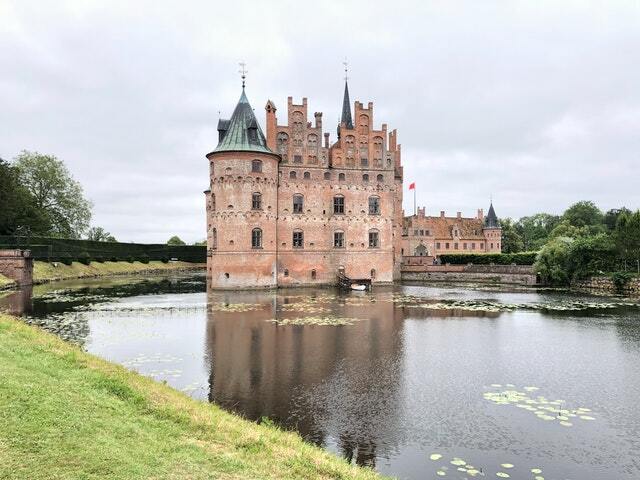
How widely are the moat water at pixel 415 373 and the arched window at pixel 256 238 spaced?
11235 millimetres

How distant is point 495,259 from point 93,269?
43.4 metres

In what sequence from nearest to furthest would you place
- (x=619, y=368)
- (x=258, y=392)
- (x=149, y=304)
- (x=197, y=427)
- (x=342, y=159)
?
(x=197, y=427) → (x=258, y=392) → (x=619, y=368) → (x=149, y=304) → (x=342, y=159)

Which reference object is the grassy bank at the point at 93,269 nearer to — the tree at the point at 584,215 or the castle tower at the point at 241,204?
the castle tower at the point at 241,204

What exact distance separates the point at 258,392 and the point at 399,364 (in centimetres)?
451

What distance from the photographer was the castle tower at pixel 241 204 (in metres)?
37.1

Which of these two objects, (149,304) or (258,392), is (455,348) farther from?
(149,304)

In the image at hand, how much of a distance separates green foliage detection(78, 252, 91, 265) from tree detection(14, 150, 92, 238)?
32.0 ft

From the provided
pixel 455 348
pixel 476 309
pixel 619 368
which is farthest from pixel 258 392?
pixel 476 309

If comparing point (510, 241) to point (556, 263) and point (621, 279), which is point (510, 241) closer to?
point (556, 263)

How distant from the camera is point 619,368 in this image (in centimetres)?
1378

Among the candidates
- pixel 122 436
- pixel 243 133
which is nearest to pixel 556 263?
pixel 243 133

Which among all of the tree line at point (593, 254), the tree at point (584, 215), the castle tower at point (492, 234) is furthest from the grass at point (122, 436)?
the tree at point (584, 215)

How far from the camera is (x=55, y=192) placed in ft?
220

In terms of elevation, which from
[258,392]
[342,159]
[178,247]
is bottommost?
[258,392]
